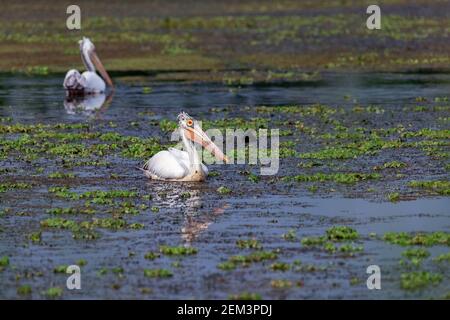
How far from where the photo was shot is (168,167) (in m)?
14.6

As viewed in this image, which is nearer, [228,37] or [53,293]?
[53,293]

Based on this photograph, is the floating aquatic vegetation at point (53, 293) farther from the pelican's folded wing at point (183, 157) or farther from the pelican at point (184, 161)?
the pelican's folded wing at point (183, 157)

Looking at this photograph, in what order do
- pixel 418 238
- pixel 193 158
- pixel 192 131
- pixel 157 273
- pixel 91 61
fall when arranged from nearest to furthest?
pixel 157 273
pixel 418 238
pixel 193 158
pixel 192 131
pixel 91 61

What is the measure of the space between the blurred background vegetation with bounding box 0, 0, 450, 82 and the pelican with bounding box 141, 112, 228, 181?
12.1 m

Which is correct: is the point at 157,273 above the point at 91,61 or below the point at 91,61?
below

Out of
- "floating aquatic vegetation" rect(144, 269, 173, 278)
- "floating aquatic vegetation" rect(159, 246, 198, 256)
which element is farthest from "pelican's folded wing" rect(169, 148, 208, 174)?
"floating aquatic vegetation" rect(144, 269, 173, 278)

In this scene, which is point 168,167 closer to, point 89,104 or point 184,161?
point 184,161

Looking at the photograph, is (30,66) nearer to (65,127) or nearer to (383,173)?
(65,127)

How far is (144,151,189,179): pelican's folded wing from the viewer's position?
572 inches

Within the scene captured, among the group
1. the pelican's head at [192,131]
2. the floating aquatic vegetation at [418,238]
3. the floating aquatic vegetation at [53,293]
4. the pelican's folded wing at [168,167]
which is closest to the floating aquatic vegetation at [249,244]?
the floating aquatic vegetation at [418,238]

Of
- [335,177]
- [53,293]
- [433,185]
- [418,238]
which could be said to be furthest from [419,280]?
[335,177]

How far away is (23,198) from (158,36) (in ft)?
74.5

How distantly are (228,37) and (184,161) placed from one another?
2120 cm

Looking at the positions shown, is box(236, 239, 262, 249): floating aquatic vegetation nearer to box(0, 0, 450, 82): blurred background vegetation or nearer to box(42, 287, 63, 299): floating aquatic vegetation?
box(42, 287, 63, 299): floating aquatic vegetation
